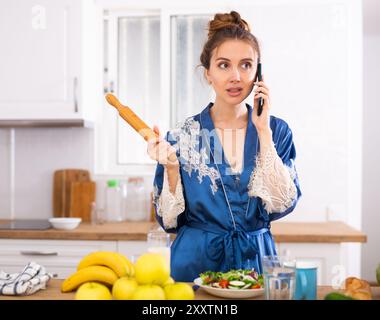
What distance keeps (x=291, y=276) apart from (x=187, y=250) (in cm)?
56

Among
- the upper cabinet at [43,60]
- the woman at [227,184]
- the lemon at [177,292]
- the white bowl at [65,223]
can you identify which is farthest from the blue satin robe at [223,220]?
the upper cabinet at [43,60]

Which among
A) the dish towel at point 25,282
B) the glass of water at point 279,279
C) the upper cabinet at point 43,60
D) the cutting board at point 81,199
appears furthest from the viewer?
the cutting board at point 81,199

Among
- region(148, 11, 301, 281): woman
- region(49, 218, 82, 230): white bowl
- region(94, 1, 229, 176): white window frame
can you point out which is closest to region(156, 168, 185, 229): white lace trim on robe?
region(148, 11, 301, 281): woman

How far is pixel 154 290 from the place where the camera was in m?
0.98

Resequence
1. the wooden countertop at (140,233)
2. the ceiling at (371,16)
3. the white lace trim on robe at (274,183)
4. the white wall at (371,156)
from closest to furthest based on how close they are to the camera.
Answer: the white lace trim on robe at (274,183), the wooden countertop at (140,233), the ceiling at (371,16), the white wall at (371,156)

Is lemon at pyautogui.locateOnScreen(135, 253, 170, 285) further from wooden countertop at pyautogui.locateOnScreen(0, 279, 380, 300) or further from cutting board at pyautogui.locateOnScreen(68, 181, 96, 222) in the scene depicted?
cutting board at pyautogui.locateOnScreen(68, 181, 96, 222)

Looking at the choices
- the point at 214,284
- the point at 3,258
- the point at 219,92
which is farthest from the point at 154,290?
the point at 3,258

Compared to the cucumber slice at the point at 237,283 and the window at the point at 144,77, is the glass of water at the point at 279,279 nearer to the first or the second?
the cucumber slice at the point at 237,283

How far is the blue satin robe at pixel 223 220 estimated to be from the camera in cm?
155

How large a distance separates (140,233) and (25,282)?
1.26 meters

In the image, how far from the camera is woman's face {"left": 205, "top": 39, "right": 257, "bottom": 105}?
156 centimetres

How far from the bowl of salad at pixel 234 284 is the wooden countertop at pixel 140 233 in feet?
4.01

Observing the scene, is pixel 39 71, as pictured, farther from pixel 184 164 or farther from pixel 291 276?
pixel 291 276

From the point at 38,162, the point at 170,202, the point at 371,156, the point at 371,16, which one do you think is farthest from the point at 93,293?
the point at 371,156
